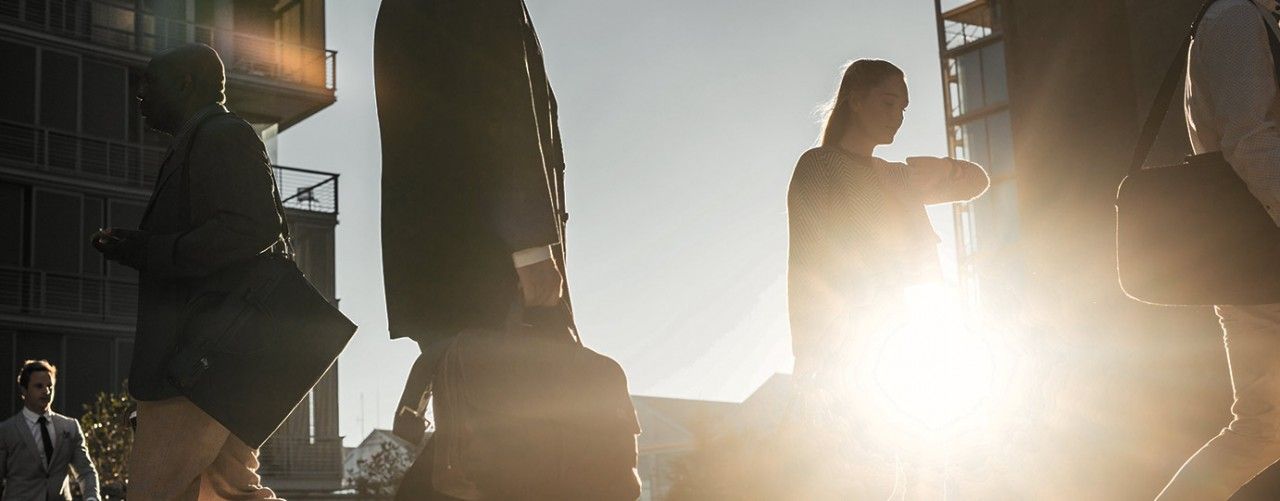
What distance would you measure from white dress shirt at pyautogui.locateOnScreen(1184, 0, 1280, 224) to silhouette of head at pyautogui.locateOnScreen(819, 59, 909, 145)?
969 mm

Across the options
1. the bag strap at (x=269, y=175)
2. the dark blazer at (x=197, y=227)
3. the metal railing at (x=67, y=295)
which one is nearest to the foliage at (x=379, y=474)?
the metal railing at (x=67, y=295)

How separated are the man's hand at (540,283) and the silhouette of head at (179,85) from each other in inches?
78.9

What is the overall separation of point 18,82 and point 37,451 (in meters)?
23.8

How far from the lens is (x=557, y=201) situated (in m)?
3.23

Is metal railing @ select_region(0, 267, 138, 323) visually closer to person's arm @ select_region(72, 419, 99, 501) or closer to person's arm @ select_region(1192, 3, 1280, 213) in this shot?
person's arm @ select_region(72, 419, 99, 501)

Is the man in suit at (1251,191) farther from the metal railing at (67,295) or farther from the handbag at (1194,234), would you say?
the metal railing at (67,295)

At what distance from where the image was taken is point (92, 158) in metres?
32.7

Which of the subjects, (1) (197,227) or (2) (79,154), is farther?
(2) (79,154)

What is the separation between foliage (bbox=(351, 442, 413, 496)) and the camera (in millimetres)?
35719

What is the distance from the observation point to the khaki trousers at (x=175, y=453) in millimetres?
4062

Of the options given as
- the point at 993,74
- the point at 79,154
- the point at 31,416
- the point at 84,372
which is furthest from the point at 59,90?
the point at 993,74

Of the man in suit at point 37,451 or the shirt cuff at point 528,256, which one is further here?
the man in suit at point 37,451

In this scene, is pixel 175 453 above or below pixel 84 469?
above

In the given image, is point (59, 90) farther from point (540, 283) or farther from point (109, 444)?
point (540, 283)
